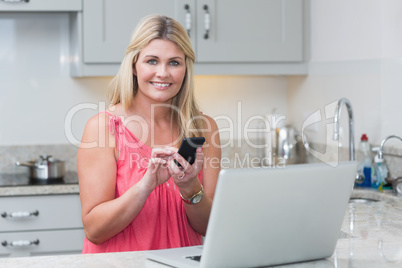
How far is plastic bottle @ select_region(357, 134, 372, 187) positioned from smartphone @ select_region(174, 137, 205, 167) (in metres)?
1.36

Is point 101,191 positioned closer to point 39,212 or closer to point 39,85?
point 39,212

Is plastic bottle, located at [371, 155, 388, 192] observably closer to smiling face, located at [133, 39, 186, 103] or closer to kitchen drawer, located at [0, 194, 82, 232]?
smiling face, located at [133, 39, 186, 103]

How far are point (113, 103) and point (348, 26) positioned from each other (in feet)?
4.82

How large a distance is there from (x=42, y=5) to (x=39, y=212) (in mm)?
1018

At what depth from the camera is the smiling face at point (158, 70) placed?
6.00 ft

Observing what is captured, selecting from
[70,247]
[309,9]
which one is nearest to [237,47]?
[309,9]

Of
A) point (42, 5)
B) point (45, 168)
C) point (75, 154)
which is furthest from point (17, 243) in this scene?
point (42, 5)

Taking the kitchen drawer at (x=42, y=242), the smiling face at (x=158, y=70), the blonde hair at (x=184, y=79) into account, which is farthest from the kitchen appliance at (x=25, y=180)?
the smiling face at (x=158, y=70)

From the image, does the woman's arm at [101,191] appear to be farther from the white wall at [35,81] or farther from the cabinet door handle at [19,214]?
the white wall at [35,81]

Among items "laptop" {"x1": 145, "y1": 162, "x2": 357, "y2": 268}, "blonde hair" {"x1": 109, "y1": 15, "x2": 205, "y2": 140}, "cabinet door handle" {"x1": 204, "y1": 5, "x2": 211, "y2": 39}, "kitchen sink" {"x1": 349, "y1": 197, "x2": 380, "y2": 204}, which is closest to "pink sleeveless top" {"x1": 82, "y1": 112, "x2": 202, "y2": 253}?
"blonde hair" {"x1": 109, "y1": 15, "x2": 205, "y2": 140}

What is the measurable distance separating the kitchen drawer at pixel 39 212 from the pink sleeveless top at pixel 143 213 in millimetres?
1070

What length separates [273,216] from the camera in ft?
3.99

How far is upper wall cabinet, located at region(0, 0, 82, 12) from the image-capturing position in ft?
9.77

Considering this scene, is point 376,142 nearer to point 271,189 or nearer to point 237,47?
point 237,47
